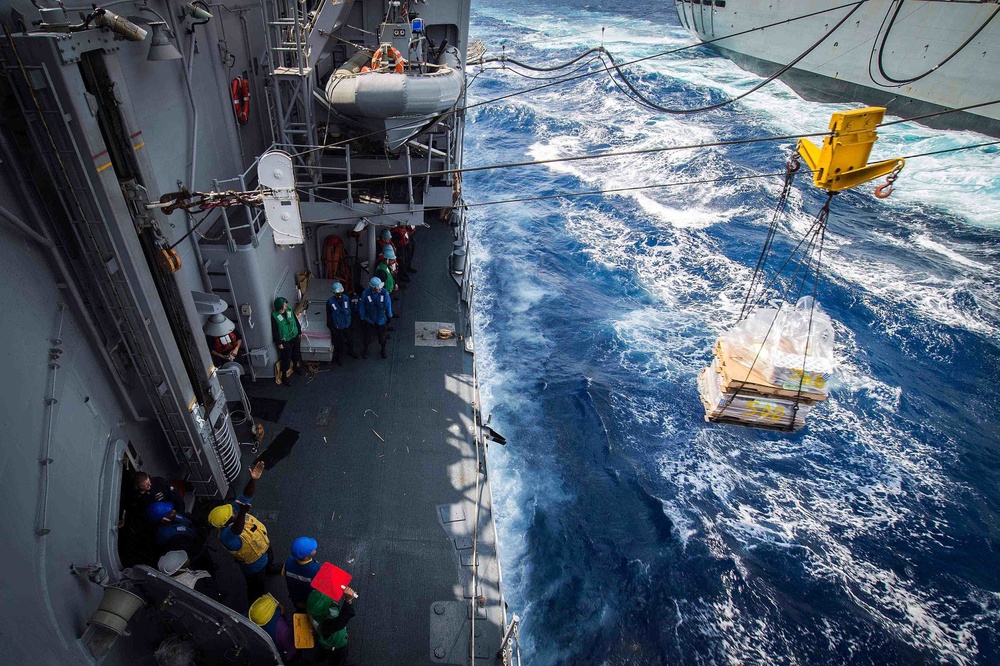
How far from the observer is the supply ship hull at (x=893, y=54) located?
2780 centimetres

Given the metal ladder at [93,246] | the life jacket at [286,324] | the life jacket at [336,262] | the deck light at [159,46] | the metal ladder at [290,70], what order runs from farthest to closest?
the life jacket at [336,262] → the life jacket at [286,324] → the metal ladder at [290,70] → the deck light at [159,46] → the metal ladder at [93,246]

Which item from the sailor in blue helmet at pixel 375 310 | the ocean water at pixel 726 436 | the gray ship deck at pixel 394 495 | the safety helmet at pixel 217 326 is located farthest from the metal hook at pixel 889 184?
the safety helmet at pixel 217 326

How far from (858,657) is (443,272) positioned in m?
11.2

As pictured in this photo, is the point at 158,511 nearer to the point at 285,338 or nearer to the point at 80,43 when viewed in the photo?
the point at 285,338

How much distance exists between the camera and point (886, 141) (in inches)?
1196

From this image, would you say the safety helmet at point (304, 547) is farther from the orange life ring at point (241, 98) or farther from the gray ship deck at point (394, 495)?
the orange life ring at point (241, 98)

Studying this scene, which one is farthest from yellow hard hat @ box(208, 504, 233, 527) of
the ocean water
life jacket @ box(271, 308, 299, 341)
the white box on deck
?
the ocean water

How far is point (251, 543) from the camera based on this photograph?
6.08 m

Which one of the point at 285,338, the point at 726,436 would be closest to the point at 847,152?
the point at 726,436

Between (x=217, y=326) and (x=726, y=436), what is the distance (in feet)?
35.9

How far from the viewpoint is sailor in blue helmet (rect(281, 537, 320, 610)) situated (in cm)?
563

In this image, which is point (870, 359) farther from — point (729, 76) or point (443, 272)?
point (729, 76)

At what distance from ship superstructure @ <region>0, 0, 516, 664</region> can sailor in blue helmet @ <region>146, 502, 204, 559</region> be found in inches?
14.8

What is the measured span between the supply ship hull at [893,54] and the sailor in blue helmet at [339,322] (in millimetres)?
20414
